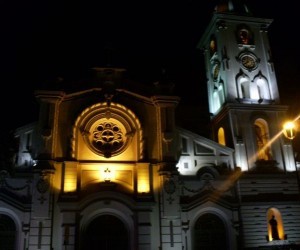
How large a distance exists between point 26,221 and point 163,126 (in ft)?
36.7

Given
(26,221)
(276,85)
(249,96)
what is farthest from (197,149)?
(26,221)

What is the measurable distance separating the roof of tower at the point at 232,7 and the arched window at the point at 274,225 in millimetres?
18425

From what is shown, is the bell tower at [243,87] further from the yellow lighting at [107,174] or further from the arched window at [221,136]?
the yellow lighting at [107,174]

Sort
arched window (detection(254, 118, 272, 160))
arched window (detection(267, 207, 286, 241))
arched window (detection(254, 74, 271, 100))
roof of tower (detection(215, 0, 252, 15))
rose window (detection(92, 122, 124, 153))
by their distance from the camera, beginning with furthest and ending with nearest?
roof of tower (detection(215, 0, 252, 15)) < arched window (detection(254, 74, 271, 100)) < arched window (detection(254, 118, 272, 160)) < arched window (detection(267, 207, 286, 241)) < rose window (detection(92, 122, 124, 153))

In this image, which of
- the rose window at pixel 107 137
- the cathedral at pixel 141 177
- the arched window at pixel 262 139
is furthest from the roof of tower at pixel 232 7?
the rose window at pixel 107 137

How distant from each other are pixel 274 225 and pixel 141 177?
34.0ft

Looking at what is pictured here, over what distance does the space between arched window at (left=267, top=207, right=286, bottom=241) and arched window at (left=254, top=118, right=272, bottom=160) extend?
4.22 m

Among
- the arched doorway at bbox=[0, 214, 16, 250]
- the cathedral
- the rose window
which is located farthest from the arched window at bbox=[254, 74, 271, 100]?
the arched doorway at bbox=[0, 214, 16, 250]

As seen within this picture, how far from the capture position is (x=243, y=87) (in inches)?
1329

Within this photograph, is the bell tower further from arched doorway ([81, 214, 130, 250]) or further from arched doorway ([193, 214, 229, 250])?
arched doorway ([81, 214, 130, 250])

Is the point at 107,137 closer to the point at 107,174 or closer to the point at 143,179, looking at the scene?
the point at 107,174

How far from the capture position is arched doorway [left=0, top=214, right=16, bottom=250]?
24984mm

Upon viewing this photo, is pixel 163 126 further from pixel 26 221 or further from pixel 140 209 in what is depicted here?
pixel 26 221

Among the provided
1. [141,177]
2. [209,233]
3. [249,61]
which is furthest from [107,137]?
[249,61]
